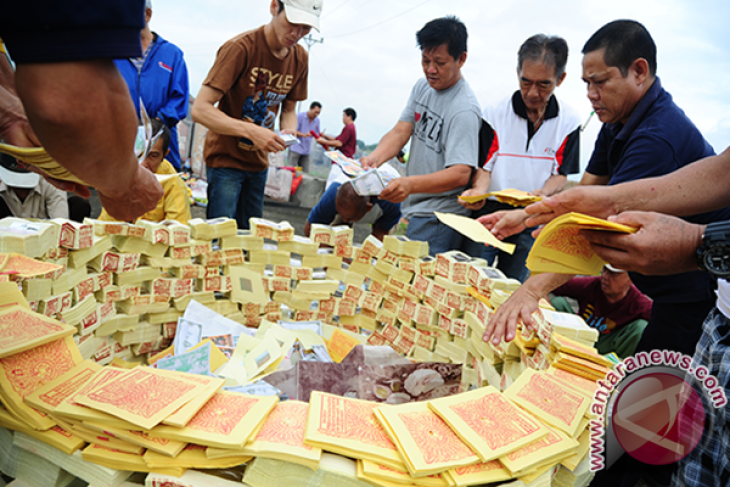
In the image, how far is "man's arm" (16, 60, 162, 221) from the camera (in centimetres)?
77

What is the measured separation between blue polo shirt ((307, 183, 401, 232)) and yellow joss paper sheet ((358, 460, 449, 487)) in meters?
2.71

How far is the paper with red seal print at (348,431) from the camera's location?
116cm

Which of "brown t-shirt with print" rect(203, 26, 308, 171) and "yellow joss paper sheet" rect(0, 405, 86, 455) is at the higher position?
"brown t-shirt with print" rect(203, 26, 308, 171)

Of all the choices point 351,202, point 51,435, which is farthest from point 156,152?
point 51,435

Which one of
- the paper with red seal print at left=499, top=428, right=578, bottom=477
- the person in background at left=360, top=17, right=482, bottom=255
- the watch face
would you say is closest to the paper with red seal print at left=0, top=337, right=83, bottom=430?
the paper with red seal print at left=499, top=428, right=578, bottom=477

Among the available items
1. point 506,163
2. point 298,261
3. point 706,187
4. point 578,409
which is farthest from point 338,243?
point 706,187

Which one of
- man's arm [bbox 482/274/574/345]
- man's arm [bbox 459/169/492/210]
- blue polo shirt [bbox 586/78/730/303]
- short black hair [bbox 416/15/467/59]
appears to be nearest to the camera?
blue polo shirt [bbox 586/78/730/303]

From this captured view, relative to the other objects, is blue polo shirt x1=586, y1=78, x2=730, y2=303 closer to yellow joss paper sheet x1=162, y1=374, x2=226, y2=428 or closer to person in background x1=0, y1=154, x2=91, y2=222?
yellow joss paper sheet x1=162, y1=374, x2=226, y2=428

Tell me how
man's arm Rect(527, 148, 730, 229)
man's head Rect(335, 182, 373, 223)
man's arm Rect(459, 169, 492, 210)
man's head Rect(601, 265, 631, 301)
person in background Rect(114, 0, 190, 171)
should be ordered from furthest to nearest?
1. person in background Rect(114, 0, 190, 171)
2. man's head Rect(601, 265, 631, 301)
3. man's head Rect(335, 182, 373, 223)
4. man's arm Rect(459, 169, 492, 210)
5. man's arm Rect(527, 148, 730, 229)

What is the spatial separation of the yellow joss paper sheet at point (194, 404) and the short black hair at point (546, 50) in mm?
2630

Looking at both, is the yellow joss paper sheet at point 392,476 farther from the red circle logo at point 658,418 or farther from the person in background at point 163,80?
the person in background at point 163,80

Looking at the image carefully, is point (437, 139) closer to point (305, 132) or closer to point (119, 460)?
point (119, 460)

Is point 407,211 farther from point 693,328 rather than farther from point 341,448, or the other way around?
point 341,448

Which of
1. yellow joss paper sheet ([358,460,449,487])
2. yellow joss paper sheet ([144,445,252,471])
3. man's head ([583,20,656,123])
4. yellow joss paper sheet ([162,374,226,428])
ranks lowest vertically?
yellow joss paper sheet ([144,445,252,471])
